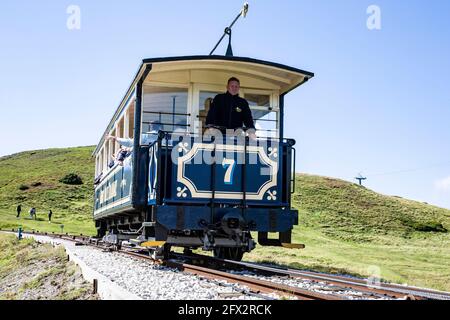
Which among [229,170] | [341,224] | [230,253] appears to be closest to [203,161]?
[229,170]

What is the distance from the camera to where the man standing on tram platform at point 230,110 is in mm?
10328

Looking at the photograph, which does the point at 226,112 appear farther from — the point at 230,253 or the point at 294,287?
the point at 294,287

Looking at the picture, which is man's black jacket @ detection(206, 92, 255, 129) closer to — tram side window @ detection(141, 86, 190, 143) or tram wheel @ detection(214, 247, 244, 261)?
tram side window @ detection(141, 86, 190, 143)

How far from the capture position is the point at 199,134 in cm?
1077

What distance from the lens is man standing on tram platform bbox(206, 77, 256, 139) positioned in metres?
10.3

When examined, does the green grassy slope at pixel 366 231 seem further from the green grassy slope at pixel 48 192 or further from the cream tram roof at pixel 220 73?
the green grassy slope at pixel 48 192

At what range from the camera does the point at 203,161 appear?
9938 millimetres

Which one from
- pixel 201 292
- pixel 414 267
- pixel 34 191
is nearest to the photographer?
pixel 201 292

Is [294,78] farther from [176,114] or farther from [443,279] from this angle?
[443,279]

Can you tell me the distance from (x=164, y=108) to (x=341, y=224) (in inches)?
1057

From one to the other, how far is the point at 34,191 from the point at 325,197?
104 feet

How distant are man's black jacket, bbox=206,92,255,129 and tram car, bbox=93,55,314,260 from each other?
15.5 inches
